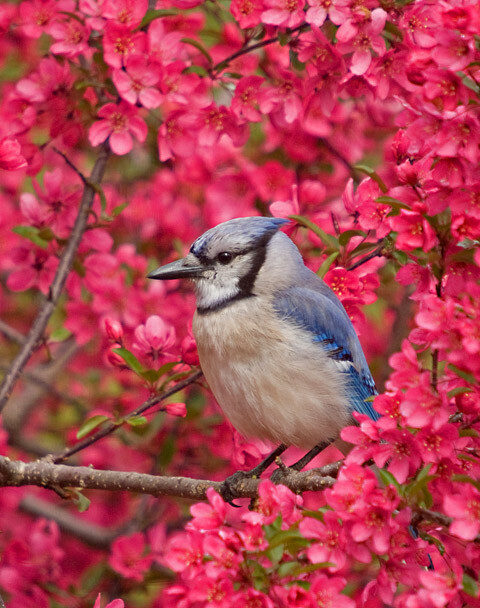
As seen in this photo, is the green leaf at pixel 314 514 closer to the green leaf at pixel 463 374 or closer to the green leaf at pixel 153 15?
the green leaf at pixel 463 374

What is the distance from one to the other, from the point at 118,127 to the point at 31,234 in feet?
1.54

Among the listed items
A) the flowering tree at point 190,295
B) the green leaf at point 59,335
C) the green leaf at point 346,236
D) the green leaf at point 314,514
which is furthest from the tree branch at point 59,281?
the green leaf at point 314,514

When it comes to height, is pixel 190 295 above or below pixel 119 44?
below

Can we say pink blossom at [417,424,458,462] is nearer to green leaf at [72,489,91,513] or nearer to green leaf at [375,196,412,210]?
green leaf at [375,196,412,210]

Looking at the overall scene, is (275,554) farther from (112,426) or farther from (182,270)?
(182,270)

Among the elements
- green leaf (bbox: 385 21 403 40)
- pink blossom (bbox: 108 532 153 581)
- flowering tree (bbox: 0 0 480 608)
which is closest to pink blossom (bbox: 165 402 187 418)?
flowering tree (bbox: 0 0 480 608)

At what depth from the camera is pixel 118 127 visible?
2928 mm

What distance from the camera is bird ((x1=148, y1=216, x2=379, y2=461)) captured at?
2803 millimetres

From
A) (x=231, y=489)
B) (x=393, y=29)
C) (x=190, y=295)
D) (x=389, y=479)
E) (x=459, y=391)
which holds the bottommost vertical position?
(x=190, y=295)

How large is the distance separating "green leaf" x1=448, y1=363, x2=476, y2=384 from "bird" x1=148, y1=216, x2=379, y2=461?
96cm

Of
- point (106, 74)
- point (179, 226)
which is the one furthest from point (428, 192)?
point (179, 226)

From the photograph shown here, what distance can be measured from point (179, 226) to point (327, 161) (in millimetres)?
737

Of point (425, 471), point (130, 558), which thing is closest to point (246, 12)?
point (425, 471)

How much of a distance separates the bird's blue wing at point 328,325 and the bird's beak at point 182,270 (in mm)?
292
